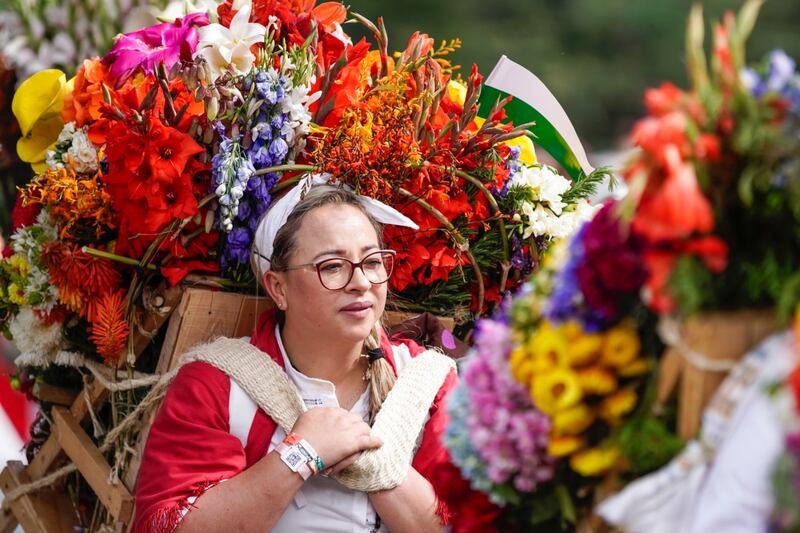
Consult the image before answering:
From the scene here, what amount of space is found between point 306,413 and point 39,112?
1.20 meters

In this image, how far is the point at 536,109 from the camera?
10.7 ft

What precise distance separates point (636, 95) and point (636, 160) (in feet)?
28.7

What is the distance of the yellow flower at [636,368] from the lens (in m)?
1.57

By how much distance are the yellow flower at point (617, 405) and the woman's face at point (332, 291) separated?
119 centimetres

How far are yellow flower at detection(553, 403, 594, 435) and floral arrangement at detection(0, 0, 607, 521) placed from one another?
1323 millimetres

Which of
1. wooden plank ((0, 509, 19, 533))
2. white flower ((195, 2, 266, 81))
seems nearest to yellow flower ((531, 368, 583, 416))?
white flower ((195, 2, 266, 81))

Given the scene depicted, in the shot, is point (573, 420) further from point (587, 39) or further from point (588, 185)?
point (587, 39)

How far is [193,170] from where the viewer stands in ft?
9.14

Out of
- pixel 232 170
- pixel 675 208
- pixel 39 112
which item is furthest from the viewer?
pixel 39 112

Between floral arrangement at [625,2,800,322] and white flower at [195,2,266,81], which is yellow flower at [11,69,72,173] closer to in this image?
white flower at [195,2,266,81]

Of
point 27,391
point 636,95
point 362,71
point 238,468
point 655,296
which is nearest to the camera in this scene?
point 655,296

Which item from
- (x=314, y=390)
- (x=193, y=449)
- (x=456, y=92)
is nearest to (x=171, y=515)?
(x=193, y=449)

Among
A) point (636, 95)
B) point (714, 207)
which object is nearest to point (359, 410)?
point (714, 207)

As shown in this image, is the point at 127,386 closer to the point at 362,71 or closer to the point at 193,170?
the point at 193,170
